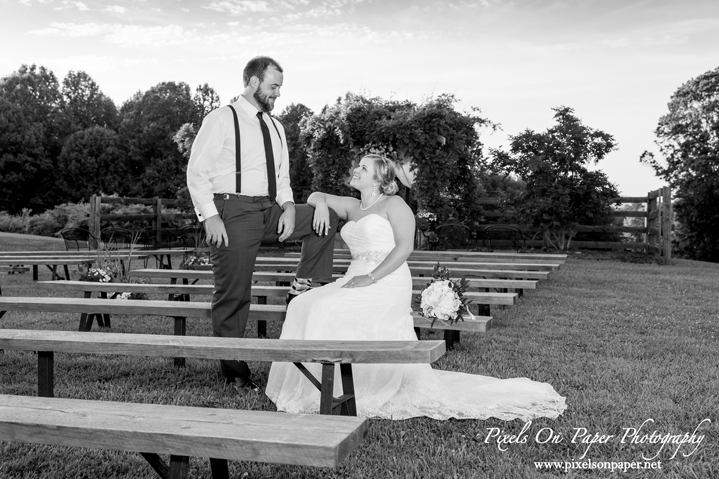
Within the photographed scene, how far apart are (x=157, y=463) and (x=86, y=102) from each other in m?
46.5

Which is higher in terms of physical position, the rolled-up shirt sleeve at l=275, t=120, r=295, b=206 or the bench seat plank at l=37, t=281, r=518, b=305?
the rolled-up shirt sleeve at l=275, t=120, r=295, b=206

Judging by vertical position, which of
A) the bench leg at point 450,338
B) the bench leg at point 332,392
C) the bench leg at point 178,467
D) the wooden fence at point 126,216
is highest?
the wooden fence at point 126,216

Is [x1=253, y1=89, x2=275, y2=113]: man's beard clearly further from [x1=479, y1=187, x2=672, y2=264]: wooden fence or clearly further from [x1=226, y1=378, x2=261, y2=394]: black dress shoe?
[x1=479, y1=187, x2=672, y2=264]: wooden fence

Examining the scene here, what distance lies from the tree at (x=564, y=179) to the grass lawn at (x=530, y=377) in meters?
8.70

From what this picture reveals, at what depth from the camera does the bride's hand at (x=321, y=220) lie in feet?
13.9

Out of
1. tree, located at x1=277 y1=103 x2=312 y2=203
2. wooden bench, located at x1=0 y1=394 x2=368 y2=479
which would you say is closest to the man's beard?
wooden bench, located at x1=0 y1=394 x2=368 y2=479

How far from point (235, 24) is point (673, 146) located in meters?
21.7

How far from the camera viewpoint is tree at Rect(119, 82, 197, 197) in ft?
122

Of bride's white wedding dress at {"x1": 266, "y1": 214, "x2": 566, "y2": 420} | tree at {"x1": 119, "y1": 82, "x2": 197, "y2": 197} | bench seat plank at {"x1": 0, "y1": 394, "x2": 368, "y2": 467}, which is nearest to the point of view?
bench seat plank at {"x1": 0, "y1": 394, "x2": 368, "y2": 467}

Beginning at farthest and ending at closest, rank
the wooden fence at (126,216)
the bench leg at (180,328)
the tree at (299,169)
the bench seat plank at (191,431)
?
the tree at (299,169) < the wooden fence at (126,216) < the bench leg at (180,328) < the bench seat plank at (191,431)

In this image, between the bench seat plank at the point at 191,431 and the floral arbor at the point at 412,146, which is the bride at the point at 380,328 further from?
the floral arbor at the point at 412,146

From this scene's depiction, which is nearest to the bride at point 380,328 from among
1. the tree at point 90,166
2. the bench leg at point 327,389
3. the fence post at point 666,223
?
the bench leg at point 327,389

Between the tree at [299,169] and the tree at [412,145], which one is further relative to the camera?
the tree at [299,169]

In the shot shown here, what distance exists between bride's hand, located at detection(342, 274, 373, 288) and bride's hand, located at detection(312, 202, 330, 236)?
37 cm
